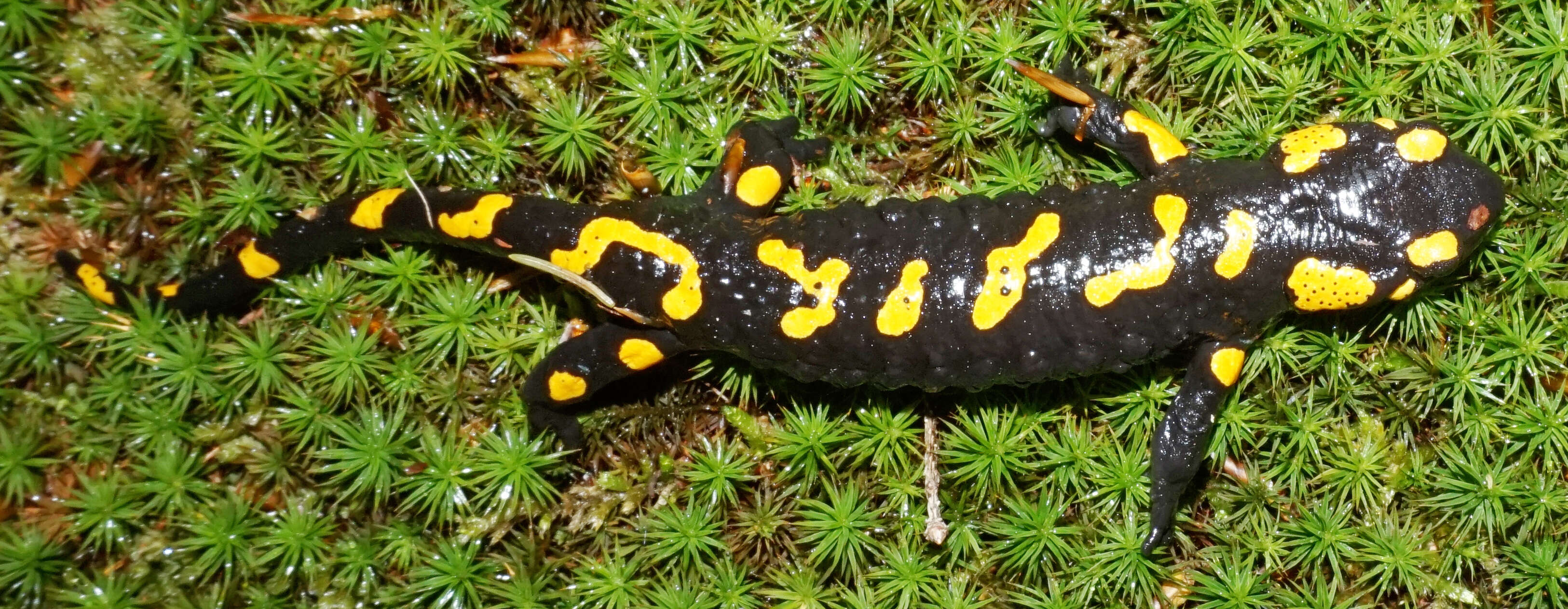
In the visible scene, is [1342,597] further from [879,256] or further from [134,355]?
[134,355]

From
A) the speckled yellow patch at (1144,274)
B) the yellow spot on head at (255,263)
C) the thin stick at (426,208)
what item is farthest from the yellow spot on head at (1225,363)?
the yellow spot on head at (255,263)

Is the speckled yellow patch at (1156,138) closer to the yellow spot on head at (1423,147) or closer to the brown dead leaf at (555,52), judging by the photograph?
the yellow spot on head at (1423,147)

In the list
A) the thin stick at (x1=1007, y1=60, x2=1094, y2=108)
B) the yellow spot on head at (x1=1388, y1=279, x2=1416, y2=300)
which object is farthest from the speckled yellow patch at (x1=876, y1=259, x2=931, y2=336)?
the yellow spot on head at (x1=1388, y1=279, x2=1416, y2=300)

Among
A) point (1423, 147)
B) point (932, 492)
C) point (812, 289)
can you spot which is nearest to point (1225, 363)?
point (1423, 147)

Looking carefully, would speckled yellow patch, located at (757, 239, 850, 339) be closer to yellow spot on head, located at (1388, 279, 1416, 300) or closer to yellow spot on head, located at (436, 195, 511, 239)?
yellow spot on head, located at (436, 195, 511, 239)

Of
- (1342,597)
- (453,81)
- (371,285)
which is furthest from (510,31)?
(1342,597)

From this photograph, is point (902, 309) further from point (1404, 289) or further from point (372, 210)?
point (372, 210)
